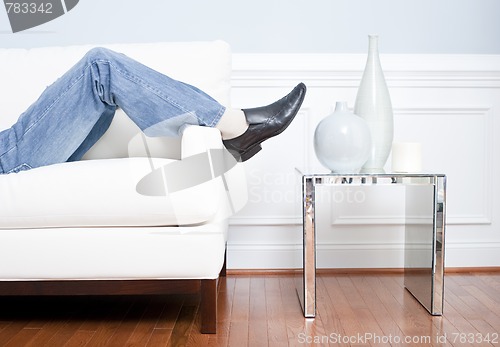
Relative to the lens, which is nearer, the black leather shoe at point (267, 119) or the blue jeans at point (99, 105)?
the blue jeans at point (99, 105)

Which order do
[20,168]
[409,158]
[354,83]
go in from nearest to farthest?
[20,168] → [409,158] → [354,83]

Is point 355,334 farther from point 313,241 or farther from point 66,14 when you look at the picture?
point 66,14

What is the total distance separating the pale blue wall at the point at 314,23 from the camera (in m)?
2.32

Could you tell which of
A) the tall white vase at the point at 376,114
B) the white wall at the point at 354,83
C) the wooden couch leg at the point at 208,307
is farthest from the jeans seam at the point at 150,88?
the white wall at the point at 354,83

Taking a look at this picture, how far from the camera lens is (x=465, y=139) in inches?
91.4

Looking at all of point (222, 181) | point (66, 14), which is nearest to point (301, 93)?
point (222, 181)

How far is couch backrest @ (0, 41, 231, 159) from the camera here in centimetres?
203

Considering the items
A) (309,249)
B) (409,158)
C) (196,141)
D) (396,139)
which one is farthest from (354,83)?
(196,141)

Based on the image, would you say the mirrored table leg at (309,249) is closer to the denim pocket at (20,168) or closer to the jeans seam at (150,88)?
the jeans seam at (150,88)

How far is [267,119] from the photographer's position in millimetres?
1700

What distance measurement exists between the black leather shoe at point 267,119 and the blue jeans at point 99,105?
0.38ft

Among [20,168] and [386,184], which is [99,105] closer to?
[20,168]

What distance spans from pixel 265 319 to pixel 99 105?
81 centimetres

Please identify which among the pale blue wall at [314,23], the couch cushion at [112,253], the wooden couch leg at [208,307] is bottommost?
the wooden couch leg at [208,307]
